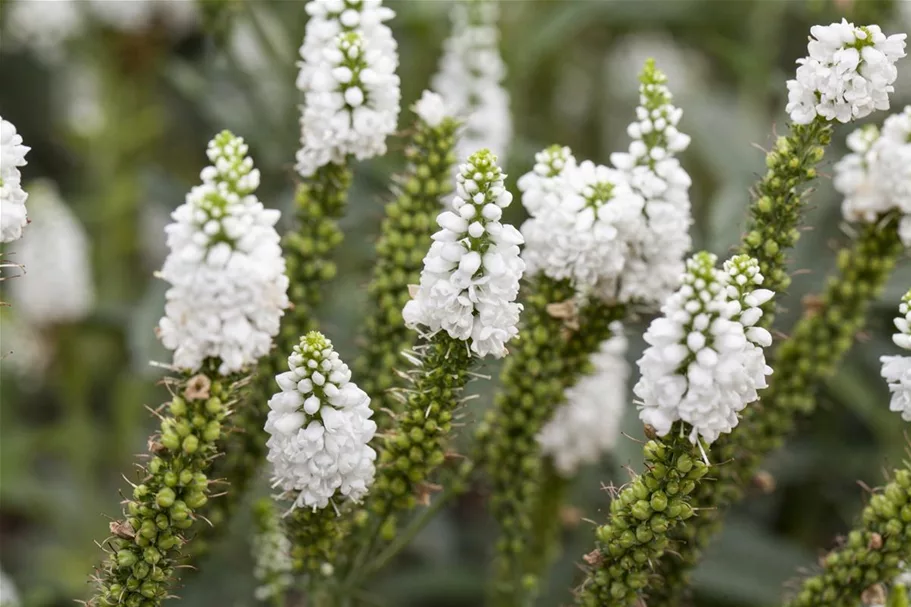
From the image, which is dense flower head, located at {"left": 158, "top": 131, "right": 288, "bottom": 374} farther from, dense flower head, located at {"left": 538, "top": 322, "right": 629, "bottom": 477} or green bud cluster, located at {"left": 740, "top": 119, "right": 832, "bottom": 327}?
dense flower head, located at {"left": 538, "top": 322, "right": 629, "bottom": 477}

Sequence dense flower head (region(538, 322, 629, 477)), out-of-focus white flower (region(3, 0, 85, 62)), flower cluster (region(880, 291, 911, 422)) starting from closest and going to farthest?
flower cluster (region(880, 291, 911, 422))
dense flower head (region(538, 322, 629, 477))
out-of-focus white flower (region(3, 0, 85, 62))

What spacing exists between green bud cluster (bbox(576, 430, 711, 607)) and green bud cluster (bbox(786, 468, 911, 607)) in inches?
9.6

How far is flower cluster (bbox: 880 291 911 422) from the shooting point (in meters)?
1.21

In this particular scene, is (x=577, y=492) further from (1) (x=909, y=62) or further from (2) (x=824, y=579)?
(1) (x=909, y=62)

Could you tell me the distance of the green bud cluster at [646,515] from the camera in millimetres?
1157

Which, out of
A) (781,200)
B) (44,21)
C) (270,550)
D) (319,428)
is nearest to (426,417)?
(319,428)

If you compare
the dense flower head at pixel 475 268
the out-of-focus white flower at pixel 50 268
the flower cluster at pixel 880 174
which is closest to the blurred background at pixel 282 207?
the out-of-focus white flower at pixel 50 268

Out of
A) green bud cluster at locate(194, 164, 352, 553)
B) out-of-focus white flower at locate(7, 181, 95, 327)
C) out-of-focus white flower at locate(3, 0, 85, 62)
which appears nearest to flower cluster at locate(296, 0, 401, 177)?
green bud cluster at locate(194, 164, 352, 553)

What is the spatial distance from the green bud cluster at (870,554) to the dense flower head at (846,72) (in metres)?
0.44

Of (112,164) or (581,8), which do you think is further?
(112,164)

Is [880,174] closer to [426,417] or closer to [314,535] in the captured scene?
[426,417]

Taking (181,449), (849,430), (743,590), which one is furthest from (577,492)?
(181,449)

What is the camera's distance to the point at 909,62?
2.77 metres

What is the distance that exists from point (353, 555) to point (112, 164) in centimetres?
A: 178
